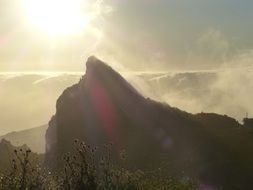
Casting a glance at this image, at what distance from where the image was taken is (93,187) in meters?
75.7

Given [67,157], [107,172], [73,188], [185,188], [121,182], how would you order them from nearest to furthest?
[67,157], [73,188], [107,172], [121,182], [185,188]

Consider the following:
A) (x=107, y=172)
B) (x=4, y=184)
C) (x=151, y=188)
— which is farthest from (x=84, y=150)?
(x=151, y=188)

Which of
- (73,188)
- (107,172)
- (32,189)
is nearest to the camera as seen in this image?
(32,189)

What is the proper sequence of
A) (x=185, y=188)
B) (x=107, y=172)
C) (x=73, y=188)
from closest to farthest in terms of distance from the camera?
(x=73, y=188)
(x=107, y=172)
(x=185, y=188)

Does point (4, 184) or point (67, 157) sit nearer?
point (67, 157)

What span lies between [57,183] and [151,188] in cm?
1684

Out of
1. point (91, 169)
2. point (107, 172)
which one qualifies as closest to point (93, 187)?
point (91, 169)

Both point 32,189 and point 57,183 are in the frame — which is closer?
point 32,189

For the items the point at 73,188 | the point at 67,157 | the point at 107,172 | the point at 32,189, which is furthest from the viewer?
the point at 107,172

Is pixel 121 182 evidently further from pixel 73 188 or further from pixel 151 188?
pixel 73 188

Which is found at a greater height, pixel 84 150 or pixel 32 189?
pixel 84 150

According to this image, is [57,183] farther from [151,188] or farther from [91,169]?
[91,169]

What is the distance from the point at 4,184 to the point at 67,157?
2519cm

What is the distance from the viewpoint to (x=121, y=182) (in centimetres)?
9525
